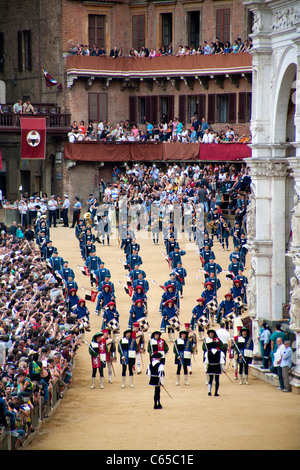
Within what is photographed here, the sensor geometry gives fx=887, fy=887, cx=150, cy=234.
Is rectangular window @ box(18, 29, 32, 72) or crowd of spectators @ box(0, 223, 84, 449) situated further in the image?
rectangular window @ box(18, 29, 32, 72)

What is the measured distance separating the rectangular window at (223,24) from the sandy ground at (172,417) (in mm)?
26559

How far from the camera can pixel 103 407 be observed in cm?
1991

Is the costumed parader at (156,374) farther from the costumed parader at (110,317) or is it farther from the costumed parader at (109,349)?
the costumed parader at (110,317)

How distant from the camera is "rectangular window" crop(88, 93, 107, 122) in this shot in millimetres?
49562

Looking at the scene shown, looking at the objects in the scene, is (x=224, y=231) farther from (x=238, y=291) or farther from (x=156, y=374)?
(x=156, y=374)

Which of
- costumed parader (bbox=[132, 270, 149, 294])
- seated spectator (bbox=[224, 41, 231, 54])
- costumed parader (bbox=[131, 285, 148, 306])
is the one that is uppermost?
seated spectator (bbox=[224, 41, 231, 54])

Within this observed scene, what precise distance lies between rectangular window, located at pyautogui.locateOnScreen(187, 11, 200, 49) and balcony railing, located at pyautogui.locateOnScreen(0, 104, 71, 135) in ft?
26.7

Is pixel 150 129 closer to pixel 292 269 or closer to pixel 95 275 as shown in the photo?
pixel 95 275

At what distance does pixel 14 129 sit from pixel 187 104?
994cm

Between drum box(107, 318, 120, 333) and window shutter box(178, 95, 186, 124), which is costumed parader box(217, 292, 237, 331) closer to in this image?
drum box(107, 318, 120, 333)

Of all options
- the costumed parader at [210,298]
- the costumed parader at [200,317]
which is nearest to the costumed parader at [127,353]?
the costumed parader at [200,317]

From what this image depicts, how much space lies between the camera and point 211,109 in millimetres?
48719

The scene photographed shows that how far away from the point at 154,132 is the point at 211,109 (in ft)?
11.3

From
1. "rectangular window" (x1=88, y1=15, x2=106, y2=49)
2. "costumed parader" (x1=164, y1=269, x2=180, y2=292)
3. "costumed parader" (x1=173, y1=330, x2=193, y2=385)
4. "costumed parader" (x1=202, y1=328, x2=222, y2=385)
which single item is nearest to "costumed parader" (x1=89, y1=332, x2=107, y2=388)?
"costumed parader" (x1=173, y1=330, x2=193, y2=385)
